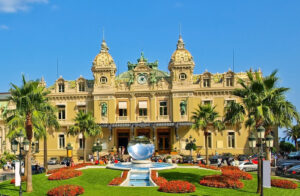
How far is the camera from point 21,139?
22.9m

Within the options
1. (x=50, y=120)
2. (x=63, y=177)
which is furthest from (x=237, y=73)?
(x=63, y=177)

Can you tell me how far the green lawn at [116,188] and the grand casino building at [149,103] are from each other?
24.7 meters

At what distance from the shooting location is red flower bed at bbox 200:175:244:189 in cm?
2575

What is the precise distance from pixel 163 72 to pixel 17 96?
4483cm

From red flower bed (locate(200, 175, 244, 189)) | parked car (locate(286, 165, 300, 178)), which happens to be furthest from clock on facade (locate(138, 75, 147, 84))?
red flower bed (locate(200, 175, 244, 189))

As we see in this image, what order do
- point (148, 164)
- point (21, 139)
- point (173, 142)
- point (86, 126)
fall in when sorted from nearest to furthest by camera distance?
point (21, 139)
point (148, 164)
point (86, 126)
point (173, 142)

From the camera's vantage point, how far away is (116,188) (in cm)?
2609

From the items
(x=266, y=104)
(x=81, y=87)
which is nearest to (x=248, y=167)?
(x=266, y=104)

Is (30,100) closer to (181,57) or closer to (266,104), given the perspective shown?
(266,104)

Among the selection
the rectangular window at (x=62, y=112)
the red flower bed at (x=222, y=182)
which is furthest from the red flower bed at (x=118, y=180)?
the rectangular window at (x=62, y=112)

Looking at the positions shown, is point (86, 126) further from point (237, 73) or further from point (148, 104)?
point (237, 73)

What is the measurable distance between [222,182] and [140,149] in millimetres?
10289

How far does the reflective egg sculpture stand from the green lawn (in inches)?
112

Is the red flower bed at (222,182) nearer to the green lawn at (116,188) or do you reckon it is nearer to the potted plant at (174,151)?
the green lawn at (116,188)
